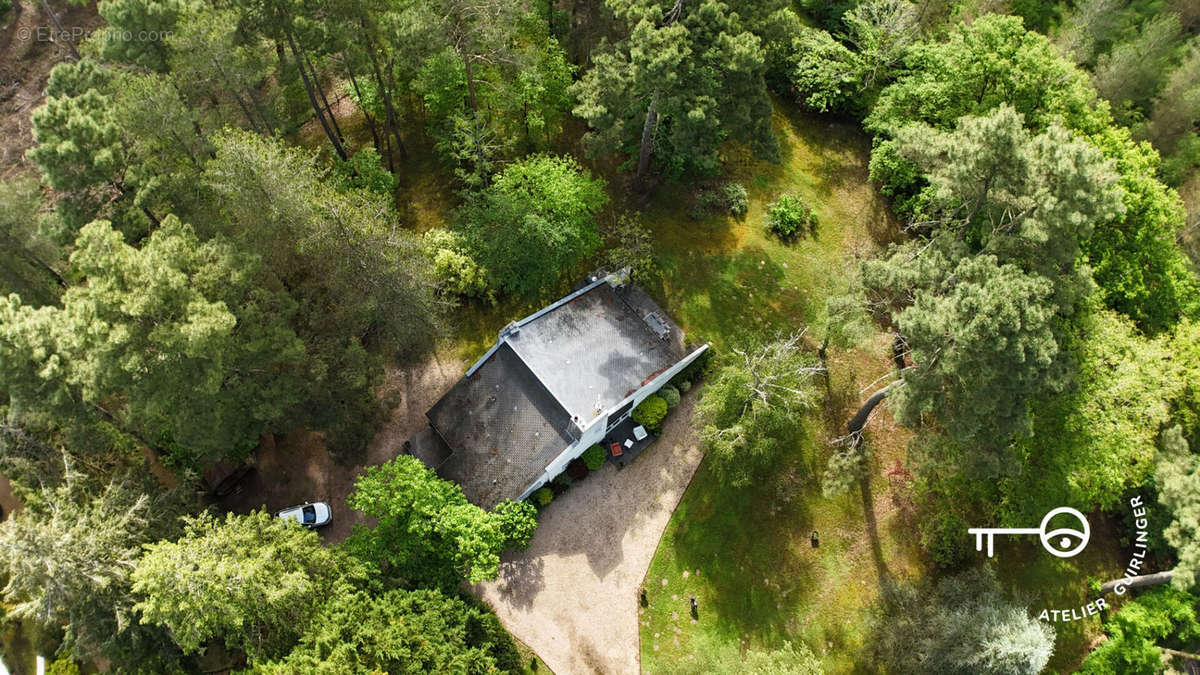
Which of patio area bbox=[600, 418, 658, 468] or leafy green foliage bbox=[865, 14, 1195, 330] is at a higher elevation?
leafy green foliage bbox=[865, 14, 1195, 330]

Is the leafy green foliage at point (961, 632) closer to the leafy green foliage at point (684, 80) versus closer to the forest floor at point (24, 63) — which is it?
the leafy green foliage at point (684, 80)

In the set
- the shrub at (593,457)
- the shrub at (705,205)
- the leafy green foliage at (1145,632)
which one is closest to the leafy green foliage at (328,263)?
the shrub at (593,457)

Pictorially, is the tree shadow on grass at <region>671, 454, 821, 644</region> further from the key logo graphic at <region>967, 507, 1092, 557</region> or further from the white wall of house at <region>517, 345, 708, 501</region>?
the key logo graphic at <region>967, 507, 1092, 557</region>

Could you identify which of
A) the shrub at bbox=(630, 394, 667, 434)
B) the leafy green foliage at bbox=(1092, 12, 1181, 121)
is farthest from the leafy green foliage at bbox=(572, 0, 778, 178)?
the leafy green foliage at bbox=(1092, 12, 1181, 121)

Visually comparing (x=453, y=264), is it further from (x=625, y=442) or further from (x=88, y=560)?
(x=88, y=560)

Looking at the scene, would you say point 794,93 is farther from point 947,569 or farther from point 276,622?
point 276,622

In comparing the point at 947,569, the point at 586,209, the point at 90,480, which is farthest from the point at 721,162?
the point at 90,480

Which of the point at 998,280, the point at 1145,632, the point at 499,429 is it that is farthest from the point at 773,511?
the point at 1145,632
